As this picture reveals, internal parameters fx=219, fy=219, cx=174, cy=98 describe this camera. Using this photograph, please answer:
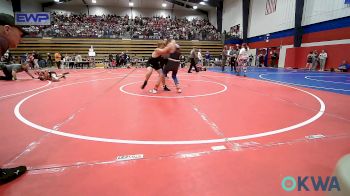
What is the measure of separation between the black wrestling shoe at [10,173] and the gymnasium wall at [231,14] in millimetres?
30552

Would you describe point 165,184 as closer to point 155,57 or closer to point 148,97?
point 148,97

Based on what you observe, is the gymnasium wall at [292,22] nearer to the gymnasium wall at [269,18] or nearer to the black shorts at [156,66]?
the gymnasium wall at [269,18]

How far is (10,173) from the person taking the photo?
220cm

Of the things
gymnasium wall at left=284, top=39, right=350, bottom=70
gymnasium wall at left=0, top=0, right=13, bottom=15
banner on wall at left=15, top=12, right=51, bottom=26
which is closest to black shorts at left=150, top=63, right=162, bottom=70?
gymnasium wall at left=284, top=39, right=350, bottom=70

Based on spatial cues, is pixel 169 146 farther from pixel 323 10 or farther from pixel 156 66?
pixel 323 10

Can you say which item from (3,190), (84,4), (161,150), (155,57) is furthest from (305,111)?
(84,4)

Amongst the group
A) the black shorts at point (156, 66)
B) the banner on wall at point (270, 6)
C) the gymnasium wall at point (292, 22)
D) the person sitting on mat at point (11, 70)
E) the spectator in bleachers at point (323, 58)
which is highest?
the banner on wall at point (270, 6)

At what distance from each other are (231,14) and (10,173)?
33.4 metres

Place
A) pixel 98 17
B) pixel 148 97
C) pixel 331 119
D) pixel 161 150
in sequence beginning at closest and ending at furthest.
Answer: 1. pixel 161 150
2. pixel 331 119
3. pixel 148 97
4. pixel 98 17

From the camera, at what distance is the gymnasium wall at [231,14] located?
29188mm

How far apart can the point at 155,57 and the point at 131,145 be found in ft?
15.0

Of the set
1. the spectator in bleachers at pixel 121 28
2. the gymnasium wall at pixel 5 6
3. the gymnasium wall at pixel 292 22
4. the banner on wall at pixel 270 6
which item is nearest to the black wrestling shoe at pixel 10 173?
the gymnasium wall at pixel 292 22

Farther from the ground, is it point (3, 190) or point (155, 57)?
point (155, 57)

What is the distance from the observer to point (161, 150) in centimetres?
282
